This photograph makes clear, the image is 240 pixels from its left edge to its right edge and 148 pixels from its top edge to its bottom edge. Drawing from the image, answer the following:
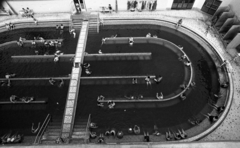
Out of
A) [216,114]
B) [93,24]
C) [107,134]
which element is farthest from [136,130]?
[93,24]

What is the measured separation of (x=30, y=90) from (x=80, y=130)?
28.5 ft

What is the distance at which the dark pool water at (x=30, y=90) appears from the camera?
15945 millimetres

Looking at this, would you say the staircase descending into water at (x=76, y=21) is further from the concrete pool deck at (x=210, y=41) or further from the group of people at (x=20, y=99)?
the group of people at (x=20, y=99)

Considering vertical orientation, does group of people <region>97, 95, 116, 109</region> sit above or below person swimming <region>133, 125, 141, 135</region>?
above

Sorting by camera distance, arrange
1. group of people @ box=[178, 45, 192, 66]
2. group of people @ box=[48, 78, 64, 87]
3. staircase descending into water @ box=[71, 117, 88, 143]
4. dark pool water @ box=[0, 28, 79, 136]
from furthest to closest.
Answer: group of people @ box=[178, 45, 192, 66]
group of people @ box=[48, 78, 64, 87]
dark pool water @ box=[0, 28, 79, 136]
staircase descending into water @ box=[71, 117, 88, 143]

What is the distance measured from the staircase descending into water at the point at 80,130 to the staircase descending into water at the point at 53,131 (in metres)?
1.70

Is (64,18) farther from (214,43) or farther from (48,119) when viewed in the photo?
(214,43)

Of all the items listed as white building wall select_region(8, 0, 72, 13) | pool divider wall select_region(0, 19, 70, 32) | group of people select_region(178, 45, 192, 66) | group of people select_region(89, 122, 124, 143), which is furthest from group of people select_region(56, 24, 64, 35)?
group of people select_region(178, 45, 192, 66)

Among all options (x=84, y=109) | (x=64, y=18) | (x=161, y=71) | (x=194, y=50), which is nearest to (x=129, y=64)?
(x=161, y=71)

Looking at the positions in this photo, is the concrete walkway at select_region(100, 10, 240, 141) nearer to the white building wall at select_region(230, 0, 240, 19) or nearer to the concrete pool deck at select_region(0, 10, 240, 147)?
the concrete pool deck at select_region(0, 10, 240, 147)

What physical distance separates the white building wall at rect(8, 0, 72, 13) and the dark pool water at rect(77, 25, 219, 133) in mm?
7795

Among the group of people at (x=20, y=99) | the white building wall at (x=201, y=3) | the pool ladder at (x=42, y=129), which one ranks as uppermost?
the white building wall at (x=201, y=3)

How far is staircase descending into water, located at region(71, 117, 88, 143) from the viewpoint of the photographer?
1459 cm

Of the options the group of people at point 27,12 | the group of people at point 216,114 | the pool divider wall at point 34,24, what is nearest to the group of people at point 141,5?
the pool divider wall at point 34,24
